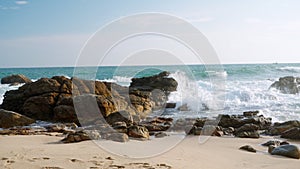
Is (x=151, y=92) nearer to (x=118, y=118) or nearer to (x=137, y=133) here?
Result: (x=118, y=118)

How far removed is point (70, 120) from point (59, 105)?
0.91 meters

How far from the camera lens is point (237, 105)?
18.1 meters

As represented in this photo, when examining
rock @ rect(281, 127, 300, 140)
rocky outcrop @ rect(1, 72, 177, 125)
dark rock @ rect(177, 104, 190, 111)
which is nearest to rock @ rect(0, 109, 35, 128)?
rocky outcrop @ rect(1, 72, 177, 125)

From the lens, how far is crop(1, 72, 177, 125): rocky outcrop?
12.0m

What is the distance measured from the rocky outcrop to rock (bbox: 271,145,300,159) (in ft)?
18.9

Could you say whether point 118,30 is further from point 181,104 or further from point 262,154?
point 181,104

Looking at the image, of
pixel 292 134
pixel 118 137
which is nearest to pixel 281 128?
pixel 292 134

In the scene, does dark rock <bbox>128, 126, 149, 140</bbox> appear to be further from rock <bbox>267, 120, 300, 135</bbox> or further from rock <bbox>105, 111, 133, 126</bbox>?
rock <bbox>267, 120, 300, 135</bbox>

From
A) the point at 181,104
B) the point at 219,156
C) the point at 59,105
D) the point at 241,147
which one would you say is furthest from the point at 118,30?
the point at 181,104

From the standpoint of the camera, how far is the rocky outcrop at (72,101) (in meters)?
12.0

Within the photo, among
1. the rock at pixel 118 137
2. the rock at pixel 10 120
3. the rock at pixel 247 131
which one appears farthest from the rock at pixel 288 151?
the rock at pixel 10 120

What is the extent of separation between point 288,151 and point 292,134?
2807 mm

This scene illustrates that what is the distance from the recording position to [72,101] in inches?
490

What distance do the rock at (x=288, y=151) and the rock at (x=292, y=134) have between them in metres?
2.51
